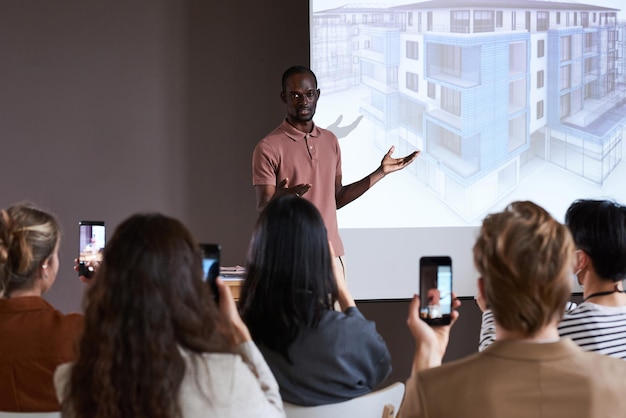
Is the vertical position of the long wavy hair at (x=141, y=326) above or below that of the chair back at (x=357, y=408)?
above

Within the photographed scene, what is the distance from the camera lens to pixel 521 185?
450cm

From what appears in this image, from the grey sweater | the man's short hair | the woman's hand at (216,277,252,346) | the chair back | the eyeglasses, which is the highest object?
the eyeglasses

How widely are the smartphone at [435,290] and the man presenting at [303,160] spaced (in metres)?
1.68

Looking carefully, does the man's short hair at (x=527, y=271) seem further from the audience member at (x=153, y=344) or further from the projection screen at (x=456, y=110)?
the projection screen at (x=456, y=110)

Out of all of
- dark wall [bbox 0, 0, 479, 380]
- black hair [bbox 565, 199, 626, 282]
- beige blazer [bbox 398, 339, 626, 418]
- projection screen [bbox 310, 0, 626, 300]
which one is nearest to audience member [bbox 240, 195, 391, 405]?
beige blazer [bbox 398, 339, 626, 418]

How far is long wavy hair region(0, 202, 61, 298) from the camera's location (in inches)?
78.9

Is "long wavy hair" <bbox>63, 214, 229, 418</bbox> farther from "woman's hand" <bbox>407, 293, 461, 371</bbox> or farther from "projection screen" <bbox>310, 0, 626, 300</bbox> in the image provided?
"projection screen" <bbox>310, 0, 626, 300</bbox>

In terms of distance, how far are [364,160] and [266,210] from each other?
7.97ft

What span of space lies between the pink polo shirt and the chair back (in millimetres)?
1802

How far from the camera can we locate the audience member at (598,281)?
6.75 feet

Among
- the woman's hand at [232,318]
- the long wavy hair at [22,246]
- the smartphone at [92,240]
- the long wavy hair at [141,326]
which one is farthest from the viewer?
the smartphone at [92,240]

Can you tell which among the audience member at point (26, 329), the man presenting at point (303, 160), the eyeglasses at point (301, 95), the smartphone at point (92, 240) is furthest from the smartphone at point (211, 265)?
the eyeglasses at point (301, 95)

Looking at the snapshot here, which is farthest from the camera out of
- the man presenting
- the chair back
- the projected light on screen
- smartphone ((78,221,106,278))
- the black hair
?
the projected light on screen

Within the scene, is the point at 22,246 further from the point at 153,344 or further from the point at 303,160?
the point at 303,160
